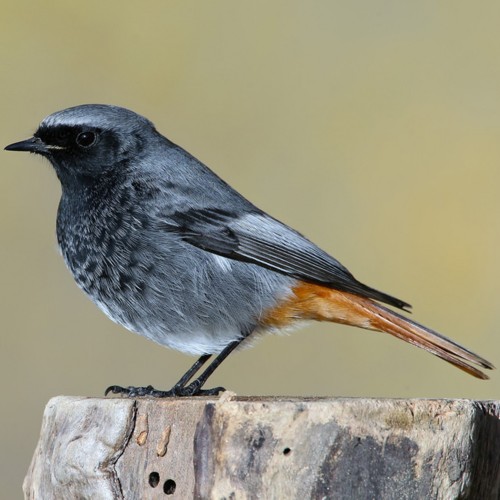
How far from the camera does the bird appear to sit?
175 inches

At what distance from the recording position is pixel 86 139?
4.86 meters

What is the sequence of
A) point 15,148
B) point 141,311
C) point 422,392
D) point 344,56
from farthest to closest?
1. point 344,56
2. point 422,392
3. point 15,148
4. point 141,311

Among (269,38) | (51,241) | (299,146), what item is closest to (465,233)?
(299,146)

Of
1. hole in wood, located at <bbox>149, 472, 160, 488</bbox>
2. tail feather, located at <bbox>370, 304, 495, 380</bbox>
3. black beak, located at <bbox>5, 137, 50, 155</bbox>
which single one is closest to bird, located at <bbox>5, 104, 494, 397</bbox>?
tail feather, located at <bbox>370, 304, 495, 380</bbox>

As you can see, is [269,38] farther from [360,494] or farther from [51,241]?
[360,494]

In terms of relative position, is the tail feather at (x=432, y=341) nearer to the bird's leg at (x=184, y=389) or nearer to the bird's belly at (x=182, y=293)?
the bird's belly at (x=182, y=293)

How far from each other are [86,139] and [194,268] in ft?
2.81

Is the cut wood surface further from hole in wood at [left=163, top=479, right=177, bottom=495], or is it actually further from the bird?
the bird

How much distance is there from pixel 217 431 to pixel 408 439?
54 cm

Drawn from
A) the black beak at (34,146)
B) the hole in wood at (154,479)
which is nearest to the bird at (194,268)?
the black beak at (34,146)

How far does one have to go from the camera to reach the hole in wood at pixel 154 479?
124 inches

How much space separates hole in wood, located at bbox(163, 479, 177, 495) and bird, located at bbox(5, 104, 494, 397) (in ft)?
3.95

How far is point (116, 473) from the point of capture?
10.6 feet

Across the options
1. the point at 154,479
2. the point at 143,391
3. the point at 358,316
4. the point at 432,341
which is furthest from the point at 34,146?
the point at 154,479
